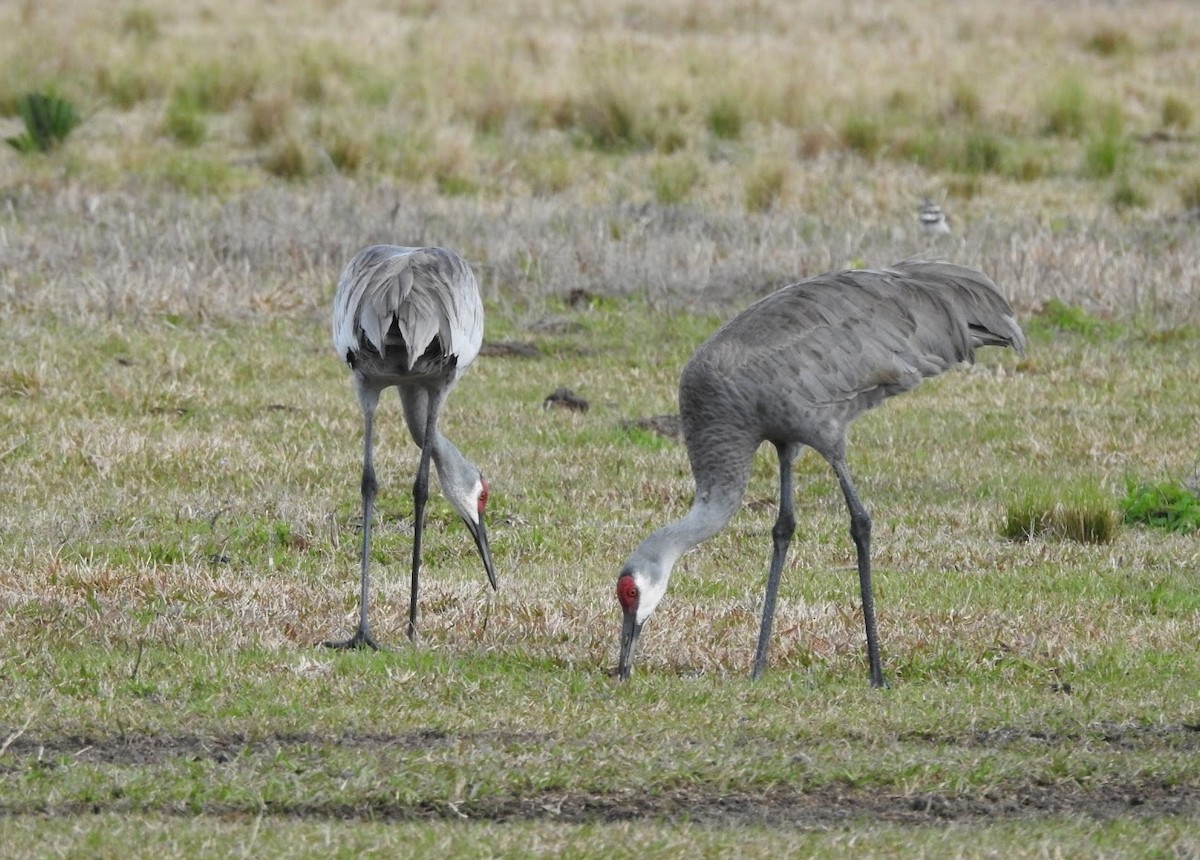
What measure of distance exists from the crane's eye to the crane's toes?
3.45 ft

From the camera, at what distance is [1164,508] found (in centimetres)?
905

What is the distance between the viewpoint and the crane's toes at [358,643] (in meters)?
6.89

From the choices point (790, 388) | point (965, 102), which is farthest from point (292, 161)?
point (790, 388)

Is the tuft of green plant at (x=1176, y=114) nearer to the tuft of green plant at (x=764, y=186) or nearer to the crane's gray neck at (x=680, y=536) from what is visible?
the tuft of green plant at (x=764, y=186)

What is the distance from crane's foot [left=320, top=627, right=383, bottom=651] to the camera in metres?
6.89

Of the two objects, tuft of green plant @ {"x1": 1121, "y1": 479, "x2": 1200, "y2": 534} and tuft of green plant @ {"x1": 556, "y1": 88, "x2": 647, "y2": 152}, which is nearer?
tuft of green plant @ {"x1": 1121, "y1": 479, "x2": 1200, "y2": 534}

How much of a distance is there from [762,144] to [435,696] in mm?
15842

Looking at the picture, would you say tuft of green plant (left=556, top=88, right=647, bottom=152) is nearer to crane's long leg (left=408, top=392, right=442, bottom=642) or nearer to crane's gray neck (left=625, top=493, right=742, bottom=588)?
crane's long leg (left=408, top=392, right=442, bottom=642)

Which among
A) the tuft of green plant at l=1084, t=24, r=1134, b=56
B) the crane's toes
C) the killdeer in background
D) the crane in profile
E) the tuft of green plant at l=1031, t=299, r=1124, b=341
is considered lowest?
the tuft of green plant at l=1084, t=24, r=1134, b=56

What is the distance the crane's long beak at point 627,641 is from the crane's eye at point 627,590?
5 cm

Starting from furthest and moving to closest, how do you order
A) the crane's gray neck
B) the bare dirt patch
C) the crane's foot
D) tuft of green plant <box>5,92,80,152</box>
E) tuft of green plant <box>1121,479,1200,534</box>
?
tuft of green plant <box>5,92,80,152</box> < tuft of green plant <box>1121,479,1200,534</box> < the crane's foot < the crane's gray neck < the bare dirt patch

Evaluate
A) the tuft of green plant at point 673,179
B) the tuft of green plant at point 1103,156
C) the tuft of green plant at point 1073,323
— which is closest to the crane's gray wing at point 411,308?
the tuft of green plant at point 1073,323

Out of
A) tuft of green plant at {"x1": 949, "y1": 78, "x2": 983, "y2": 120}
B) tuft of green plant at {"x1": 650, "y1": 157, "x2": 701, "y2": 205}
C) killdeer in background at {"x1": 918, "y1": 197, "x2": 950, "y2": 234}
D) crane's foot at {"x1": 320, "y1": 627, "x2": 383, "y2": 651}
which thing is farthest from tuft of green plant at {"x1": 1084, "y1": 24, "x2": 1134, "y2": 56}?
crane's foot at {"x1": 320, "y1": 627, "x2": 383, "y2": 651}

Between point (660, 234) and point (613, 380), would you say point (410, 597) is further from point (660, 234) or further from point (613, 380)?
point (660, 234)
